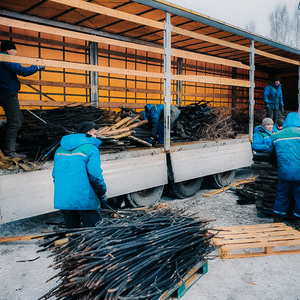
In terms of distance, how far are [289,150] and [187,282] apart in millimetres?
2926

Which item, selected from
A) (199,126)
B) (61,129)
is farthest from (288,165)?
(61,129)

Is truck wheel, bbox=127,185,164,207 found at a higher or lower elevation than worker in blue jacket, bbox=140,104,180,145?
lower

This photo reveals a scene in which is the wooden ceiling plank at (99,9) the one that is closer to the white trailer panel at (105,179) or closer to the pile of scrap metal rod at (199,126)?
the white trailer panel at (105,179)

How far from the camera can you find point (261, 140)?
239 inches

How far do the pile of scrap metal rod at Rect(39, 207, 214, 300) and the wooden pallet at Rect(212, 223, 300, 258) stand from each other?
0.53m

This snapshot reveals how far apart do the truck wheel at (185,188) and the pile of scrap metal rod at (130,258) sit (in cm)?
347

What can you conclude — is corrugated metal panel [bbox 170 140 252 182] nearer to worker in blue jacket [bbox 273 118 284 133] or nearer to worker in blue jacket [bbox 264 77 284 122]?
worker in blue jacket [bbox 273 118 284 133]


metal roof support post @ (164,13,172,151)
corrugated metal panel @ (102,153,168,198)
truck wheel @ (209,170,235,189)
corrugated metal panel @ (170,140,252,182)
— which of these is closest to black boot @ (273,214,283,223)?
corrugated metal panel @ (170,140,252,182)

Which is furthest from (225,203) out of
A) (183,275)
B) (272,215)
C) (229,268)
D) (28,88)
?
(28,88)

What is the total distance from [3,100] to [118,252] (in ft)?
11.3

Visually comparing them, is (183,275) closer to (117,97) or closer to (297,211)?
(297,211)

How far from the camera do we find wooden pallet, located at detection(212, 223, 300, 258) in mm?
3894

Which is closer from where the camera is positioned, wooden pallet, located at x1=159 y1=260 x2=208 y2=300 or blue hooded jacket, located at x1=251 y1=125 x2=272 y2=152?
wooden pallet, located at x1=159 y1=260 x2=208 y2=300

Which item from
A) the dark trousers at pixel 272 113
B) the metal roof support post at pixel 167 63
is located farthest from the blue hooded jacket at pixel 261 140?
the dark trousers at pixel 272 113
